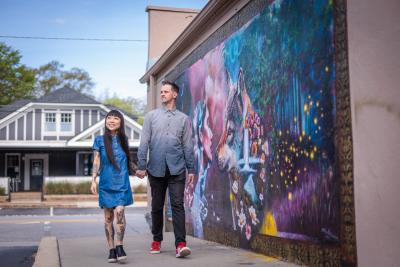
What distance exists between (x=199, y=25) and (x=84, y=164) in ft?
96.4

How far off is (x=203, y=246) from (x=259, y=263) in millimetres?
1945

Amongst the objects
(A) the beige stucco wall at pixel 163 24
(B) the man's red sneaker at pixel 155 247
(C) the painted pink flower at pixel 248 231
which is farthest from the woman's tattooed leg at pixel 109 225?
(A) the beige stucco wall at pixel 163 24

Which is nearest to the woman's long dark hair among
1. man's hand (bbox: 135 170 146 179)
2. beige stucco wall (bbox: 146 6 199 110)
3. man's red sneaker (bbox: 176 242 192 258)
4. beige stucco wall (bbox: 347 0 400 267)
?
man's hand (bbox: 135 170 146 179)

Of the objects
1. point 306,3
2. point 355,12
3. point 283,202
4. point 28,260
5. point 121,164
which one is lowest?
point 28,260

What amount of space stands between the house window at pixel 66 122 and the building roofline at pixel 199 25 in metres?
26.1

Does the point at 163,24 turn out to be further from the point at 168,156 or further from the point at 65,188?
the point at 65,188

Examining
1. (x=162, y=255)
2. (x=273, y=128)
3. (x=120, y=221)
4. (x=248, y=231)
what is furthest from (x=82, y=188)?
(x=273, y=128)

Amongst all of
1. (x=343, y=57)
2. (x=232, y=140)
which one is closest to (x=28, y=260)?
(x=232, y=140)

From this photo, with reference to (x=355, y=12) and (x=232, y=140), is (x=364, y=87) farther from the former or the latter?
(x=232, y=140)

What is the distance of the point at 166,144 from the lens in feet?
20.0

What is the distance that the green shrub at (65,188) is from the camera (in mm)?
30984

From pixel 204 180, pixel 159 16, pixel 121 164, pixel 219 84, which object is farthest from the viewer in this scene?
pixel 159 16

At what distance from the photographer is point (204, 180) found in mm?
8359

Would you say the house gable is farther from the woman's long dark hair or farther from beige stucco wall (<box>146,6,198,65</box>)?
the woman's long dark hair
